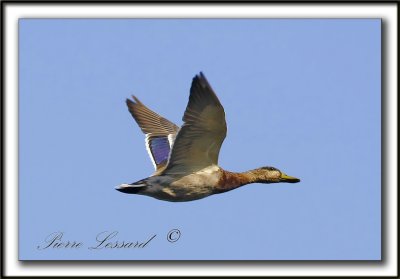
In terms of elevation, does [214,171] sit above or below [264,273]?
above

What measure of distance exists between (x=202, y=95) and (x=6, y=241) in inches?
134

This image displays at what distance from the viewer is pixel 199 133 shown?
12.9m

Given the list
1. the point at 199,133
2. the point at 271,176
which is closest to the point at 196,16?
the point at 199,133

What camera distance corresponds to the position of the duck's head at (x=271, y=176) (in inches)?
568

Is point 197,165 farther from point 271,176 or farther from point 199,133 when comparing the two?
point 271,176

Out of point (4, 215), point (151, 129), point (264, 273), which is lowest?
point (264, 273)

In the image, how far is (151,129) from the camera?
15766 millimetres

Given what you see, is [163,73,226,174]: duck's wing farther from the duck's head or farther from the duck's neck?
the duck's head

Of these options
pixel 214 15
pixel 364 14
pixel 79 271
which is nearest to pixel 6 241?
pixel 79 271

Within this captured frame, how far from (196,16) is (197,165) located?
7.36 feet

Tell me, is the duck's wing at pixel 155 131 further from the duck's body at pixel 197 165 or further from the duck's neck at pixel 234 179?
the duck's neck at pixel 234 179

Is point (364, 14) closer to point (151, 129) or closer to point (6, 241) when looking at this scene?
point (151, 129)

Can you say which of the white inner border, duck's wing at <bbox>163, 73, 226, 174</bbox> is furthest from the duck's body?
the white inner border

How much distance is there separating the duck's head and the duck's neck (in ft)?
0.27
